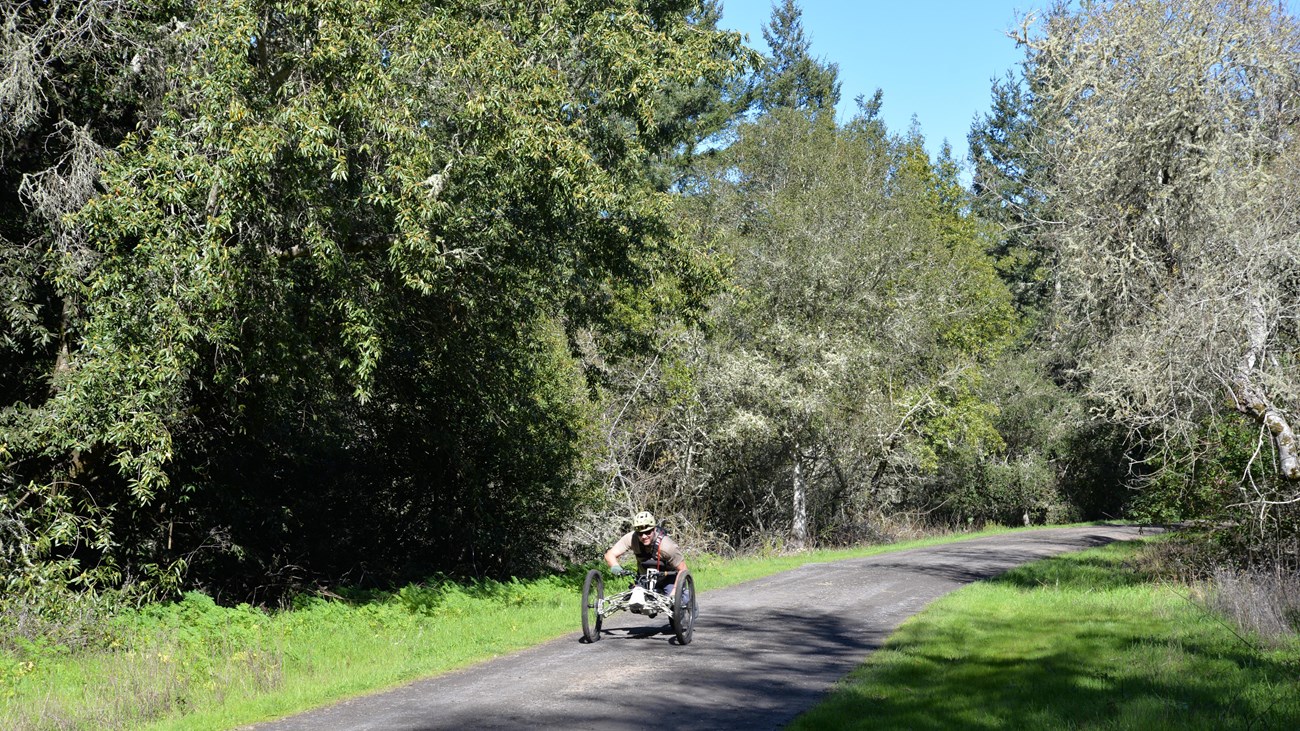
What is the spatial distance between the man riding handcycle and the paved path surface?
0.94 feet

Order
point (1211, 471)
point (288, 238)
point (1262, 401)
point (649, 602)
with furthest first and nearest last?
point (1211, 471) < point (288, 238) < point (1262, 401) < point (649, 602)

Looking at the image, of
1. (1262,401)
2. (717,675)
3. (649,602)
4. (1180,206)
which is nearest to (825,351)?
(1180,206)

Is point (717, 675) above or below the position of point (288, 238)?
below

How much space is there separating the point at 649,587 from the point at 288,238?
6691 mm

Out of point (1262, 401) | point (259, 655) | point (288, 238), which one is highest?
point (288, 238)

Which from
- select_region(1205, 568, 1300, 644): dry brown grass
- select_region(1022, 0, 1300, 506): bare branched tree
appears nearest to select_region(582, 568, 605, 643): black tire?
select_region(1205, 568, 1300, 644): dry brown grass

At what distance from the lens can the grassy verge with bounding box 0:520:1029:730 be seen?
869 cm

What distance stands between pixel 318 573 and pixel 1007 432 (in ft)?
117

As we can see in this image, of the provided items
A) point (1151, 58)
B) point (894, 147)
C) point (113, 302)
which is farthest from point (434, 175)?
point (894, 147)

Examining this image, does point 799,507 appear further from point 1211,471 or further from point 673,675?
point 673,675

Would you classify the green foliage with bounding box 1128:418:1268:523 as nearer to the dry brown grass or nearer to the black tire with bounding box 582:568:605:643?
the dry brown grass

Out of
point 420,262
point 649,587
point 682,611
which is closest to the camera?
point 682,611

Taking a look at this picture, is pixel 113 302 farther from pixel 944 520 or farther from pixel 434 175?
pixel 944 520

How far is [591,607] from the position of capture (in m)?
12.3
